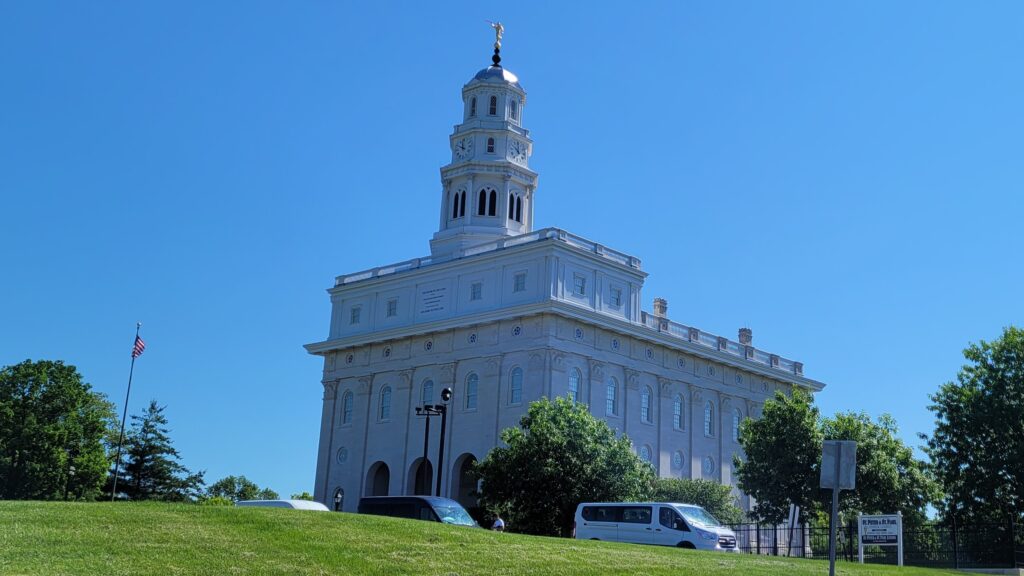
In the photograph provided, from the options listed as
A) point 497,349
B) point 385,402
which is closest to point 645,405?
point 497,349

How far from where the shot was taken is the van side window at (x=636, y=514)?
3819 centimetres

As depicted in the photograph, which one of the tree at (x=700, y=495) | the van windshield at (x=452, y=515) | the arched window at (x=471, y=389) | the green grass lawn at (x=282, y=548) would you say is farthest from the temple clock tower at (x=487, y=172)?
the green grass lawn at (x=282, y=548)

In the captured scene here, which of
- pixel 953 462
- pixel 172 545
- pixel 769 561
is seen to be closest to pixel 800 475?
pixel 953 462

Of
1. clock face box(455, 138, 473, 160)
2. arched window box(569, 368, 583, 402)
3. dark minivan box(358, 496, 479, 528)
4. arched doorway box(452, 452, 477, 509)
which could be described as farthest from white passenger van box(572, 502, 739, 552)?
clock face box(455, 138, 473, 160)

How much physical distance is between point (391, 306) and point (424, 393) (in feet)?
23.1

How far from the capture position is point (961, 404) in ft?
184

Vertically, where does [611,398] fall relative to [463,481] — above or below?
above

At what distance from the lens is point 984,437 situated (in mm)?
55344

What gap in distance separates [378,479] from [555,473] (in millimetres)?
26052

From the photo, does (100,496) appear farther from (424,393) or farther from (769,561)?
(769,561)

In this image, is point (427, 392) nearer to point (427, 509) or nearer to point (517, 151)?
point (517, 151)

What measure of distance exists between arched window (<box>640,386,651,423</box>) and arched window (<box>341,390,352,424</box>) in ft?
64.3

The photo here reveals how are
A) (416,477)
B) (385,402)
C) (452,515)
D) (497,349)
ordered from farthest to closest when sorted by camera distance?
(385,402) < (416,477) < (497,349) < (452,515)

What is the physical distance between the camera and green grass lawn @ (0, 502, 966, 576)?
20.9 meters
